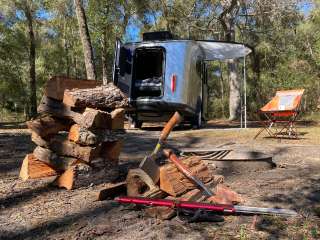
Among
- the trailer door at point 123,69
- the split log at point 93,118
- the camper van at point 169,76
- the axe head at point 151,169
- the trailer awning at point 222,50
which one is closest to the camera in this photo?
the axe head at point 151,169

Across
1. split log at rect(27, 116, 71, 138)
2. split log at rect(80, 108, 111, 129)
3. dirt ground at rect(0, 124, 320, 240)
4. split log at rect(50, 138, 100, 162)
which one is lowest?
dirt ground at rect(0, 124, 320, 240)

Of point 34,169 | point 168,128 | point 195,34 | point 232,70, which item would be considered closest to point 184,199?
point 168,128

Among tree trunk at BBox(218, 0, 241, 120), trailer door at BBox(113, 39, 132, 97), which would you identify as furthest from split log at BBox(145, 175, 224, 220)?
tree trunk at BBox(218, 0, 241, 120)

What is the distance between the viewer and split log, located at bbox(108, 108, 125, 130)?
4.48 m

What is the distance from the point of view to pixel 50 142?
4617mm

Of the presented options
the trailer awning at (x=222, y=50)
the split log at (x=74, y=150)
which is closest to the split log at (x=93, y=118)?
the split log at (x=74, y=150)

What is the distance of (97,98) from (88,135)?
0.39m

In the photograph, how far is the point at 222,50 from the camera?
36.8ft

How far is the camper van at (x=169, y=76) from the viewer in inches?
396

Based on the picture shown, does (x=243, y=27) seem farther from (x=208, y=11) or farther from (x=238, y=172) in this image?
(x=238, y=172)

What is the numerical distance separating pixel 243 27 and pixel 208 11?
2.18 meters

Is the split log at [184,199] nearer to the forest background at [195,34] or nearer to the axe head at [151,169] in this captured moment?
the axe head at [151,169]

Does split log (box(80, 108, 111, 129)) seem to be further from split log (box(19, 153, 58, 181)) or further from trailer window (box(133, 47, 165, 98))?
trailer window (box(133, 47, 165, 98))

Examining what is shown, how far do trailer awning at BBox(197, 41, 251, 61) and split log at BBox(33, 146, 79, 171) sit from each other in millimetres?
7050
